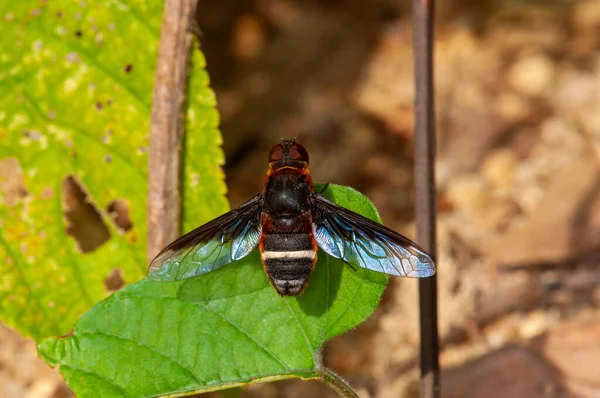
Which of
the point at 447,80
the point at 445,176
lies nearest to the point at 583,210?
the point at 445,176

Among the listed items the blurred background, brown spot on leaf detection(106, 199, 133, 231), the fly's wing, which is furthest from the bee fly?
the blurred background

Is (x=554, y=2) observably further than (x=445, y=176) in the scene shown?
Yes

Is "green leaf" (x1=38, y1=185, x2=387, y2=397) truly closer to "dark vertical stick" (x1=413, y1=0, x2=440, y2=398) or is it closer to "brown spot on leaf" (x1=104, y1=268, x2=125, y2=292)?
"dark vertical stick" (x1=413, y1=0, x2=440, y2=398)

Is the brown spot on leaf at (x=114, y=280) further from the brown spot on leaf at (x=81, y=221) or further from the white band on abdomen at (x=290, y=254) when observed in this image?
the white band on abdomen at (x=290, y=254)

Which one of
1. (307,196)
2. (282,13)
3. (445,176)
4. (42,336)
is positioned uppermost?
(282,13)

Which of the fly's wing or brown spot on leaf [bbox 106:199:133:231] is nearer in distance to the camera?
the fly's wing

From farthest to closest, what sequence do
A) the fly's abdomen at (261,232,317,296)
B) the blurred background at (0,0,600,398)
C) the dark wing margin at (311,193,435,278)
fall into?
1. the blurred background at (0,0,600,398)
2. the dark wing margin at (311,193,435,278)
3. the fly's abdomen at (261,232,317,296)

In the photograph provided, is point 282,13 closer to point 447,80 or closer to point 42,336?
point 447,80
